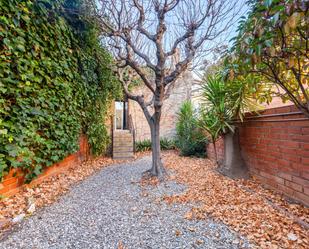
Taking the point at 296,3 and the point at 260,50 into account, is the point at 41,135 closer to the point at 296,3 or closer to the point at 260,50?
the point at 260,50

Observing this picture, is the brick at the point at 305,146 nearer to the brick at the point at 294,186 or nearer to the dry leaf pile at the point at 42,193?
the brick at the point at 294,186

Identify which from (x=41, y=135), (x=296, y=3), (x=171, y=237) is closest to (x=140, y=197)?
(x=171, y=237)

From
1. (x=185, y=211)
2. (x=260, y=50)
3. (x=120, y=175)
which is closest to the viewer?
(x=260, y=50)

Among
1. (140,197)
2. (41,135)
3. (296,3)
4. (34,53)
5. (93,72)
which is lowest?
(140,197)

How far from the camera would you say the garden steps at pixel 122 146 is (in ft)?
21.3

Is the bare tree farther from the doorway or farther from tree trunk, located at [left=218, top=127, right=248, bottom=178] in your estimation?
the doorway

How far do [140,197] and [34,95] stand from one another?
2.30 metres

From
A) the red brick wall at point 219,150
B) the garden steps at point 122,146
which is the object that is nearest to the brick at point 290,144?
the red brick wall at point 219,150

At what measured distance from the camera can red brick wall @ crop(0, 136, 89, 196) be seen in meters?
2.57

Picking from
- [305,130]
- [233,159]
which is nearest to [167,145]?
[233,159]

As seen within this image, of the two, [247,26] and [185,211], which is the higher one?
[247,26]

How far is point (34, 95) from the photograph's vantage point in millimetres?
2975

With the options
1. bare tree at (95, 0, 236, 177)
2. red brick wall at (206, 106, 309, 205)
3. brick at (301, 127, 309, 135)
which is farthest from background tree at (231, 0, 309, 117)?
bare tree at (95, 0, 236, 177)

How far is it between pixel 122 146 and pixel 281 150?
4.97 metres
